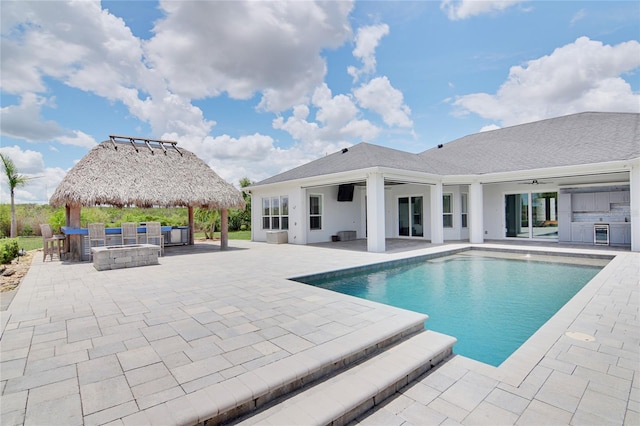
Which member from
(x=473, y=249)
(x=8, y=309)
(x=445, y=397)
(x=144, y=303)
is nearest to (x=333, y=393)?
(x=445, y=397)

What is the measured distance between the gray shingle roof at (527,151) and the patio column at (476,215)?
0.88m

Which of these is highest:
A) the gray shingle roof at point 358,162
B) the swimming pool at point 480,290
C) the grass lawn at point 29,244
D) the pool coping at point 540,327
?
the gray shingle roof at point 358,162

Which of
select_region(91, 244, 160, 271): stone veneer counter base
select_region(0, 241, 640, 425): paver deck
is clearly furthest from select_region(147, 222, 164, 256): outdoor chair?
select_region(0, 241, 640, 425): paver deck

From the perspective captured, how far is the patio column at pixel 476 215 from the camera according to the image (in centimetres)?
1449

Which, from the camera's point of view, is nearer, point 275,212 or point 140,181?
point 140,181

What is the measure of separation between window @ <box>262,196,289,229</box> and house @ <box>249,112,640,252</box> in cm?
6

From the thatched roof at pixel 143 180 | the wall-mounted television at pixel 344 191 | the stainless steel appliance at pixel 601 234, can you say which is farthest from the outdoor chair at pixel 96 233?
the stainless steel appliance at pixel 601 234

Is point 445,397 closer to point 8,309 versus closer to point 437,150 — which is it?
point 8,309

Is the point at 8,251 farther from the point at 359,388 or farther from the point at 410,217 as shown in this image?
the point at 410,217

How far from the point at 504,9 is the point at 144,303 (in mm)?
14428

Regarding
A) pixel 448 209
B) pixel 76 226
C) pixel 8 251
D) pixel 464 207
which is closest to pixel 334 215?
pixel 448 209

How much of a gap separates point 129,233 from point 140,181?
2.25 m

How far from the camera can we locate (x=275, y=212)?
55.5 feet

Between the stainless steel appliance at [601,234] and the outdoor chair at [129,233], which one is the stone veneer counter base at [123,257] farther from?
the stainless steel appliance at [601,234]
